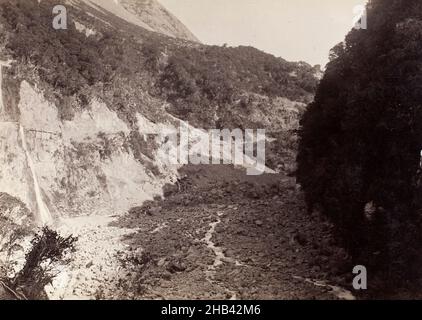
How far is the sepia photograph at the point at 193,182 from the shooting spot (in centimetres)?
1155

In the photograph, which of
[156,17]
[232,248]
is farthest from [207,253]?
[156,17]

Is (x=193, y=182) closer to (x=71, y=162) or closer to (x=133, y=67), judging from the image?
(x=71, y=162)

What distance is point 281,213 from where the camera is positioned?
19.0 meters

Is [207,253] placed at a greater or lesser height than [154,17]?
lesser

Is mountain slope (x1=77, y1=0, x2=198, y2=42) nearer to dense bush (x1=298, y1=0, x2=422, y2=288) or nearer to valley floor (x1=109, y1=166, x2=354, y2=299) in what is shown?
valley floor (x1=109, y1=166, x2=354, y2=299)

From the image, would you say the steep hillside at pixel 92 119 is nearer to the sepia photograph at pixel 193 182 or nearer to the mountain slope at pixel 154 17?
the sepia photograph at pixel 193 182

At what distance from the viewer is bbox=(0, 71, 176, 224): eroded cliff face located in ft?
55.5

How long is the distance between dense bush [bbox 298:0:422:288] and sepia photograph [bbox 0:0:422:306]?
0.15 feet

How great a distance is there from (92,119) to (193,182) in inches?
273

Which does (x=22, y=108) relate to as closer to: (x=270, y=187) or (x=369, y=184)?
(x=270, y=187)

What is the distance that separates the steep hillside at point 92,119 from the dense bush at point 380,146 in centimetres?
739

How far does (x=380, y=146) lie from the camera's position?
40.2 feet

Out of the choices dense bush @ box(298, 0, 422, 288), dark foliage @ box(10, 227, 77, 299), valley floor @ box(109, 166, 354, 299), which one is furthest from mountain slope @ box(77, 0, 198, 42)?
dark foliage @ box(10, 227, 77, 299)

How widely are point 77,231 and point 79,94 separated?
373 inches
